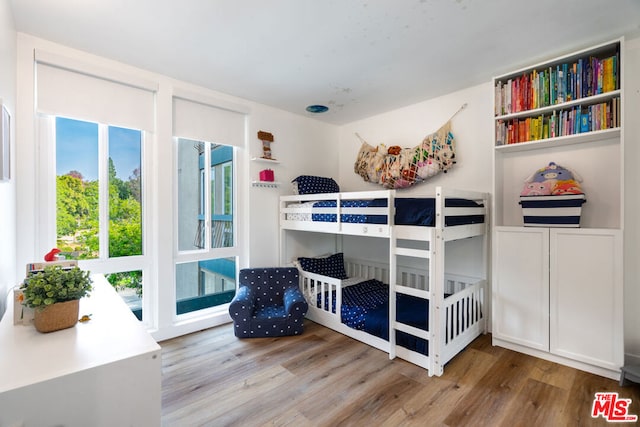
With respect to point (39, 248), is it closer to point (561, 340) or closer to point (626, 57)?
point (561, 340)

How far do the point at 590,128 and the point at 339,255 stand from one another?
106 inches

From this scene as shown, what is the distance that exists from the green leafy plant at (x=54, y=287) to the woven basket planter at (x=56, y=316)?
2cm

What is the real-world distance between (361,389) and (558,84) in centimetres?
277

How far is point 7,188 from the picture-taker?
1.79m

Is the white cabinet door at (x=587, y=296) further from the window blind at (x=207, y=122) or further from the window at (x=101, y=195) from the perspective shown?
the window at (x=101, y=195)

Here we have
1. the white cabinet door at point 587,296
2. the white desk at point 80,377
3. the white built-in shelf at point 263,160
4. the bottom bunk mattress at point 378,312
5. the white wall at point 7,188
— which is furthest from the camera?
the white built-in shelf at point 263,160

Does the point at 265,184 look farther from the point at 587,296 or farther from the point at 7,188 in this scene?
the point at 587,296

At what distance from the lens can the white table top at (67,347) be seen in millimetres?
927

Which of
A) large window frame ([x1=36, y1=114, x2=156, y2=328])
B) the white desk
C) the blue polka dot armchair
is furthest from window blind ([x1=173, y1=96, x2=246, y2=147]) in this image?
the white desk

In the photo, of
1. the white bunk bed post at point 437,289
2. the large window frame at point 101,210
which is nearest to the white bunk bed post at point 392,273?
the white bunk bed post at point 437,289

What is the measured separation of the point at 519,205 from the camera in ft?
9.07

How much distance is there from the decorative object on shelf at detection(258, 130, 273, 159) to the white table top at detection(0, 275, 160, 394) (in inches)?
93.5

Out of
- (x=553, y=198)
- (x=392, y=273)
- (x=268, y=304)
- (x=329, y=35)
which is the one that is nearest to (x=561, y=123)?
(x=553, y=198)

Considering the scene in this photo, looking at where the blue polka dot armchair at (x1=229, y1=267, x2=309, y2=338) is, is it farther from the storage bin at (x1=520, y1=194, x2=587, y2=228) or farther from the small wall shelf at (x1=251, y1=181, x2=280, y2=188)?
the storage bin at (x1=520, y1=194, x2=587, y2=228)
